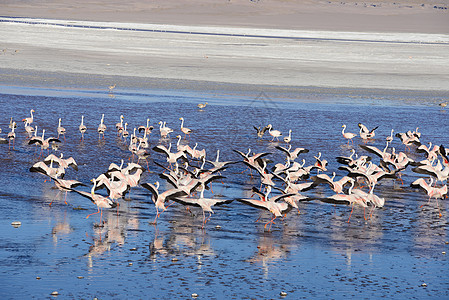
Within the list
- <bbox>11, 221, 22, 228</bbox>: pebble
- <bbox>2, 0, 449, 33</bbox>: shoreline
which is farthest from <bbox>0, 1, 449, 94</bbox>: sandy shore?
<bbox>2, 0, 449, 33</bbox>: shoreline

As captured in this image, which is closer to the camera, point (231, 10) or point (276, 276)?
point (276, 276)

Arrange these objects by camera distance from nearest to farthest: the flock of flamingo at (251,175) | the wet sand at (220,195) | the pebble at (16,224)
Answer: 1. the wet sand at (220,195)
2. the pebble at (16,224)
3. the flock of flamingo at (251,175)

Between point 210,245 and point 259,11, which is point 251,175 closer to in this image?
point 210,245

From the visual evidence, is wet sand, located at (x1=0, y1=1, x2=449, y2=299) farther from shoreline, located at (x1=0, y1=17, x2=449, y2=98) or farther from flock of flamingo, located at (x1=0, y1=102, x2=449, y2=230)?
flock of flamingo, located at (x1=0, y1=102, x2=449, y2=230)

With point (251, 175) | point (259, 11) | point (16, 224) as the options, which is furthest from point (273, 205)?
point (259, 11)

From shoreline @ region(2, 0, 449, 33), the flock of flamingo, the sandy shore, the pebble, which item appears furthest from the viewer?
shoreline @ region(2, 0, 449, 33)

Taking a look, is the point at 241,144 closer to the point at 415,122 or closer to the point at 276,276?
the point at 415,122

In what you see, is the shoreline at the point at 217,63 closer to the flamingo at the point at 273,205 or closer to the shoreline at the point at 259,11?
the flamingo at the point at 273,205

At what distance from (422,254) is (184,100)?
59.1 ft

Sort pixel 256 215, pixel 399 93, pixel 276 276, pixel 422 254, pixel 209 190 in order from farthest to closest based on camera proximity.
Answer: pixel 399 93
pixel 209 190
pixel 256 215
pixel 422 254
pixel 276 276

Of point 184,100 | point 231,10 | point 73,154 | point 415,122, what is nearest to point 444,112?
point 415,122

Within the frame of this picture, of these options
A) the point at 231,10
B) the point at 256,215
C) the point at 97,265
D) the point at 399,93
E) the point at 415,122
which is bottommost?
the point at 97,265

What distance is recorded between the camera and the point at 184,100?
28281 mm

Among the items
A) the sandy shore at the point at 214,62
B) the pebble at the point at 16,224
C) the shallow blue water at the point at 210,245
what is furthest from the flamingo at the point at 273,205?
the sandy shore at the point at 214,62
